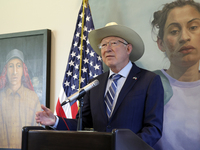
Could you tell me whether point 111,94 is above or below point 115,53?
below

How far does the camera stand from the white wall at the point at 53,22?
3219mm

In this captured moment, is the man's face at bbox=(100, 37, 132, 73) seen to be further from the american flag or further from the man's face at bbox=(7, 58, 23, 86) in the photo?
the man's face at bbox=(7, 58, 23, 86)

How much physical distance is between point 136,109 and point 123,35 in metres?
0.77

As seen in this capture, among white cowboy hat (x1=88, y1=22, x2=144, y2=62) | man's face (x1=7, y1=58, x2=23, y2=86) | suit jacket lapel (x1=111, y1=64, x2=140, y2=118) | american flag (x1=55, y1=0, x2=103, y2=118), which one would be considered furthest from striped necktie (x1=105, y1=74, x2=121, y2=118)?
man's face (x1=7, y1=58, x2=23, y2=86)

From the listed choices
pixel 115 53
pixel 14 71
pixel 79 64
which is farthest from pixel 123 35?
pixel 14 71

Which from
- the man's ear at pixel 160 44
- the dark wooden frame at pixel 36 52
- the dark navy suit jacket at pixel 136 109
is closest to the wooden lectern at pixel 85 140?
the dark navy suit jacket at pixel 136 109

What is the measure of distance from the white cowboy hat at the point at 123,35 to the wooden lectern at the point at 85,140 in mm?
1303

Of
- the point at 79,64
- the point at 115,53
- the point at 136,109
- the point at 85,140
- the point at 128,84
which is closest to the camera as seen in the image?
the point at 85,140

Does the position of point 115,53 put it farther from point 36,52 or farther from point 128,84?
point 36,52

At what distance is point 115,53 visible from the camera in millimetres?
2320

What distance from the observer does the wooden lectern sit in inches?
48.0

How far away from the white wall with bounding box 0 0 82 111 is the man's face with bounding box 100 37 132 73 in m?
0.97

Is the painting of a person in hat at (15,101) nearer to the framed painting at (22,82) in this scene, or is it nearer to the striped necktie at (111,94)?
the framed painting at (22,82)

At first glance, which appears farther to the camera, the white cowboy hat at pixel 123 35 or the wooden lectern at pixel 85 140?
the white cowboy hat at pixel 123 35
